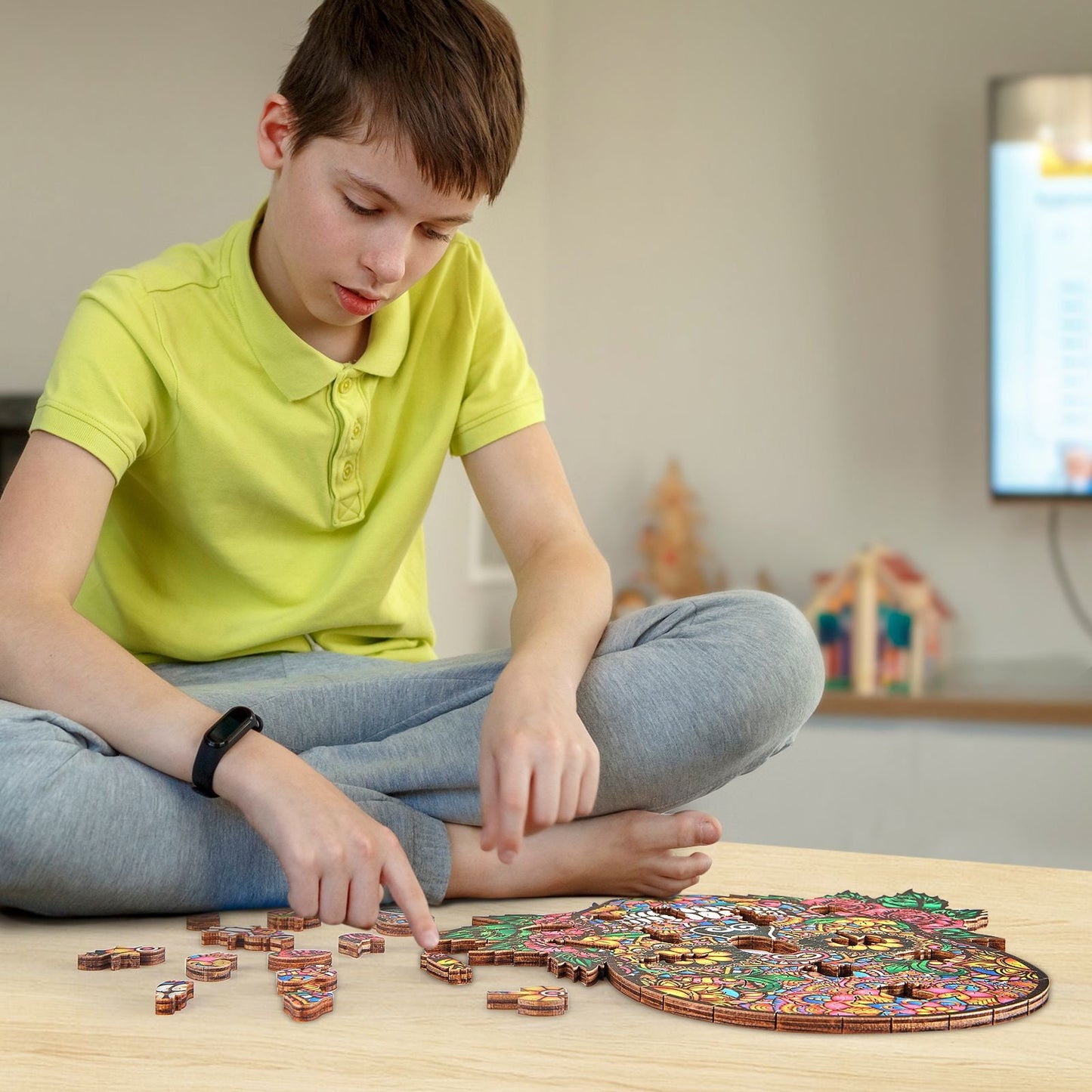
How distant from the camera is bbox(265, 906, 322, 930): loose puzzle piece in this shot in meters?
1.02

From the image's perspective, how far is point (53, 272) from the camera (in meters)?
2.52

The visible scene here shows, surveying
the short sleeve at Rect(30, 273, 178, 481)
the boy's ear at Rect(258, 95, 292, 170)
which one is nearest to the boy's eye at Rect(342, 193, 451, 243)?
the boy's ear at Rect(258, 95, 292, 170)

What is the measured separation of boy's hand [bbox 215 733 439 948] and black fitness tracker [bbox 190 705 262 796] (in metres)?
0.05

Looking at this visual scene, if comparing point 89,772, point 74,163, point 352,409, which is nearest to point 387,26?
point 352,409

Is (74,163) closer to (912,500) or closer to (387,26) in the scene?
(387,26)

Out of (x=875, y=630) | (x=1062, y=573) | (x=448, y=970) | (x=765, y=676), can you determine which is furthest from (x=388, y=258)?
(x=1062, y=573)

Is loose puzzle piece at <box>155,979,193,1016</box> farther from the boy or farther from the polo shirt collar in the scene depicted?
the polo shirt collar

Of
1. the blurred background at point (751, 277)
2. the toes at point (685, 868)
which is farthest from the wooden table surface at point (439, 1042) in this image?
the blurred background at point (751, 277)

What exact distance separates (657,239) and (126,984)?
7.83 feet

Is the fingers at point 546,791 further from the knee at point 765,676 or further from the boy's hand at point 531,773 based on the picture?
the knee at point 765,676

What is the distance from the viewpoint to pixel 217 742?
962 millimetres

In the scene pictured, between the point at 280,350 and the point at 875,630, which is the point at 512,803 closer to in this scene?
the point at 280,350

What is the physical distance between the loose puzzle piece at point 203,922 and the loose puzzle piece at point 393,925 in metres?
0.12

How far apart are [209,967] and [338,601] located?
487 millimetres
